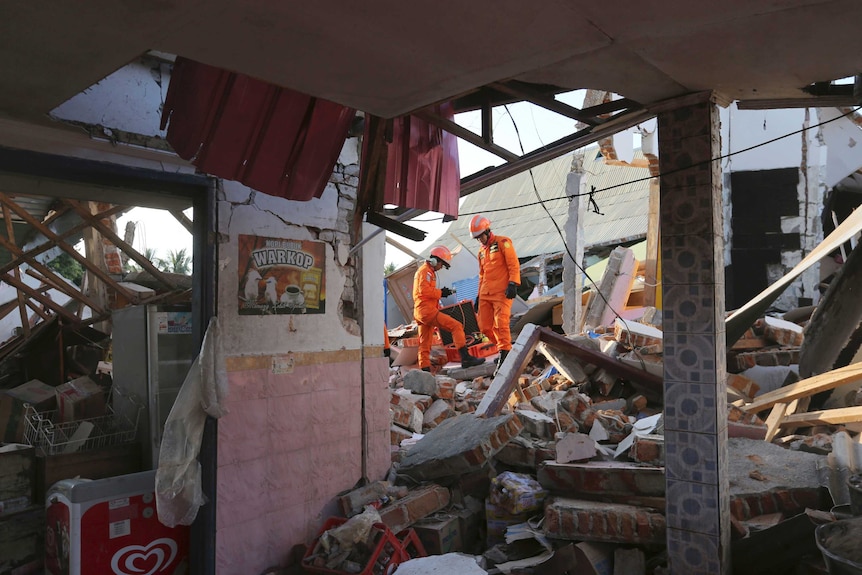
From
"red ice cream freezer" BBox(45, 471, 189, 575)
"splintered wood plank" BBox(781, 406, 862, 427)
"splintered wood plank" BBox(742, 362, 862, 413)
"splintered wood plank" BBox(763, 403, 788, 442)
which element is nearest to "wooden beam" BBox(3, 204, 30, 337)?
"red ice cream freezer" BBox(45, 471, 189, 575)

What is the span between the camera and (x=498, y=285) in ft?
29.4

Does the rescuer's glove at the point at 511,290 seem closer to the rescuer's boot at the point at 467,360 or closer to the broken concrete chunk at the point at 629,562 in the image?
the rescuer's boot at the point at 467,360

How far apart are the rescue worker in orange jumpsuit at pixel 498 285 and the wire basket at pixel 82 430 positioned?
207 inches

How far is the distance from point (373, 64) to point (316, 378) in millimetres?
2560

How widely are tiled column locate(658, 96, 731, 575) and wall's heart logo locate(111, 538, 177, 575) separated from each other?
322cm

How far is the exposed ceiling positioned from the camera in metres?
2.30

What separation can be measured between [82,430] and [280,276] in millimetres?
1858

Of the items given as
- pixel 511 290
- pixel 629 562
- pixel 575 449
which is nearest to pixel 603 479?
pixel 575 449

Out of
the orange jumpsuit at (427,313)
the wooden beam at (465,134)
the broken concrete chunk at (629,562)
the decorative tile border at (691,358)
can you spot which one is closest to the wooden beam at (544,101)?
the wooden beam at (465,134)

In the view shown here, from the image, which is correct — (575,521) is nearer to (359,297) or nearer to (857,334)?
(359,297)

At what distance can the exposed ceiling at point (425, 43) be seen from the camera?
2305 millimetres

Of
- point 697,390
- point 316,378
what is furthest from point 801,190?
point 316,378

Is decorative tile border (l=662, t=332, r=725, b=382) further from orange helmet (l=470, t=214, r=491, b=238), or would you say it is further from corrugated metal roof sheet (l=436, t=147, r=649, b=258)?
corrugated metal roof sheet (l=436, t=147, r=649, b=258)

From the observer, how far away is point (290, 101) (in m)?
3.74
